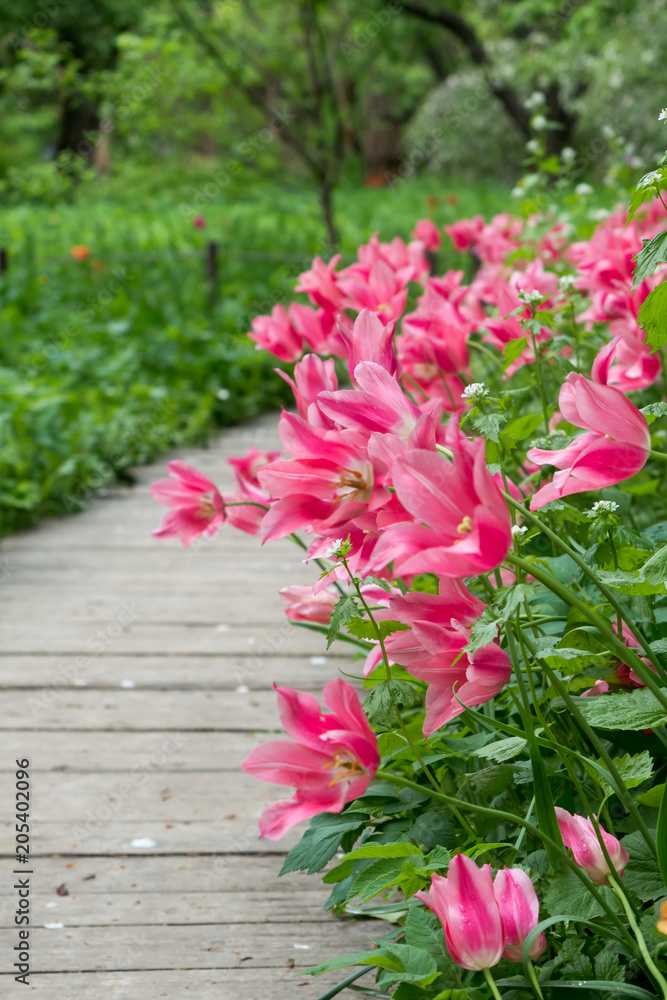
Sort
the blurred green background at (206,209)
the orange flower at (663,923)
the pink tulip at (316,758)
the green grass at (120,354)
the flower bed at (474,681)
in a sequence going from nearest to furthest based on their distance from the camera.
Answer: the orange flower at (663,923)
the flower bed at (474,681)
the pink tulip at (316,758)
the green grass at (120,354)
the blurred green background at (206,209)

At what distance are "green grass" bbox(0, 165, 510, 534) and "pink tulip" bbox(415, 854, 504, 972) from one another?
3056mm

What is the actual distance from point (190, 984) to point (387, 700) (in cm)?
61

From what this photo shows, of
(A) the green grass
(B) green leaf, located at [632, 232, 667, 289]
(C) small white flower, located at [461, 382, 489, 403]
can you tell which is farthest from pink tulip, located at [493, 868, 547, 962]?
(A) the green grass

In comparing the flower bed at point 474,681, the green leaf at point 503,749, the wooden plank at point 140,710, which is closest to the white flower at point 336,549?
the flower bed at point 474,681

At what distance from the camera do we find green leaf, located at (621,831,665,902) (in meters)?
0.99

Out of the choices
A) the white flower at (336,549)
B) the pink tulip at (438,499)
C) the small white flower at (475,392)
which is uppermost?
the small white flower at (475,392)

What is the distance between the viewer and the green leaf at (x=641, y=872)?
992 mm

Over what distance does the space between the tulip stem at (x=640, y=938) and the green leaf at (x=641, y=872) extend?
0.11 feet

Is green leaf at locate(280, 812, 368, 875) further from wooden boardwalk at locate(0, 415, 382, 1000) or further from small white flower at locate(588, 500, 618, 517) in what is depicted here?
small white flower at locate(588, 500, 618, 517)

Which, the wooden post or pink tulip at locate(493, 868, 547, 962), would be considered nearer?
pink tulip at locate(493, 868, 547, 962)

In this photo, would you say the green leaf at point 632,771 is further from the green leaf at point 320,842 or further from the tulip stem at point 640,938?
the green leaf at point 320,842

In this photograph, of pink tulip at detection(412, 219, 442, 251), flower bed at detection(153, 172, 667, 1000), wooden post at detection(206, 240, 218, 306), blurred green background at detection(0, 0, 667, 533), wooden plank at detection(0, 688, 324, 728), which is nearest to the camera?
flower bed at detection(153, 172, 667, 1000)

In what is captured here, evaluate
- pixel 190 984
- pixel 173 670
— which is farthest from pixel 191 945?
pixel 173 670

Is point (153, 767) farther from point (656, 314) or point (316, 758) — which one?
point (656, 314)
